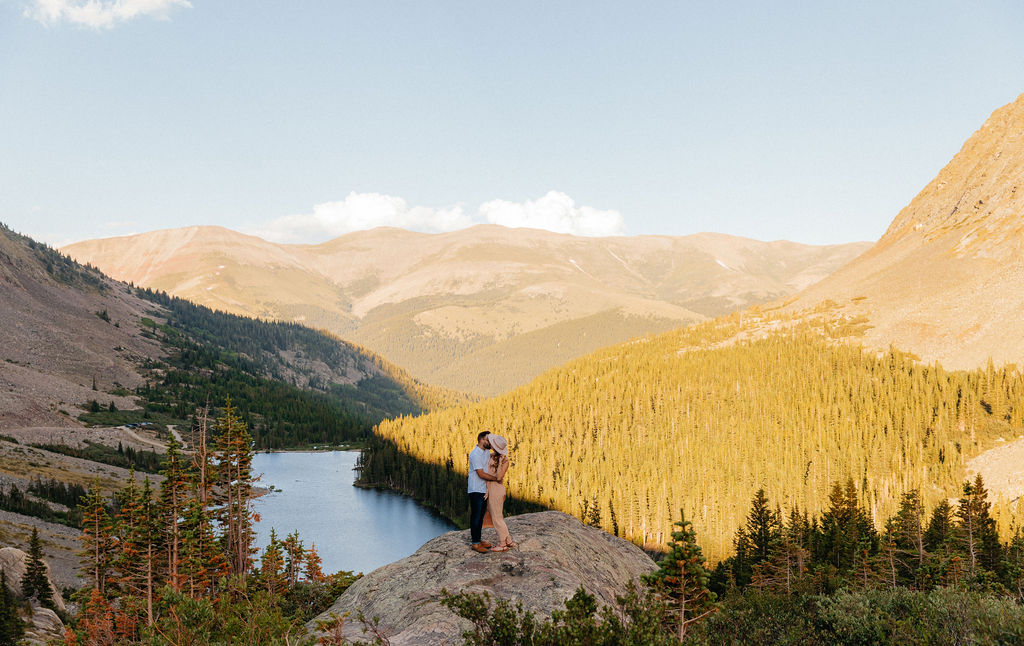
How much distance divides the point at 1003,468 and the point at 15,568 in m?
157

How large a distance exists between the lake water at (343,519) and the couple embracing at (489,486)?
8895 centimetres

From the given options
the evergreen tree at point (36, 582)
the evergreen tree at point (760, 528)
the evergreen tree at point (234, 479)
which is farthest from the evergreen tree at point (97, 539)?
the evergreen tree at point (760, 528)

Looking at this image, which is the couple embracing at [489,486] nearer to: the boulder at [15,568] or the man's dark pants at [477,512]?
the man's dark pants at [477,512]

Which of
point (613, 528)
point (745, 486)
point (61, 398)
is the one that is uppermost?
point (61, 398)

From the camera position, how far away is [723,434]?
468 ft

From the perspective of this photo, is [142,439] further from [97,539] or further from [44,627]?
[44,627]

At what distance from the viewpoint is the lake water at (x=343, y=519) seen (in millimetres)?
110875

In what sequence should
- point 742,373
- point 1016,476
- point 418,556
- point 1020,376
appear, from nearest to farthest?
point 418,556 < point 1016,476 < point 1020,376 < point 742,373

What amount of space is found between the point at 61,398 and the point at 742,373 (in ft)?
649

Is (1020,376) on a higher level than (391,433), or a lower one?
higher

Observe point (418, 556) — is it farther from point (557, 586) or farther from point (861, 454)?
point (861, 454)

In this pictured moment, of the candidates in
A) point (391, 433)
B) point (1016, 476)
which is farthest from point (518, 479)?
point (1016, 476)

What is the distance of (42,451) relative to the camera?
12438cm

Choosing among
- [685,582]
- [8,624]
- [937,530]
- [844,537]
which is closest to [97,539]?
[8,624]
